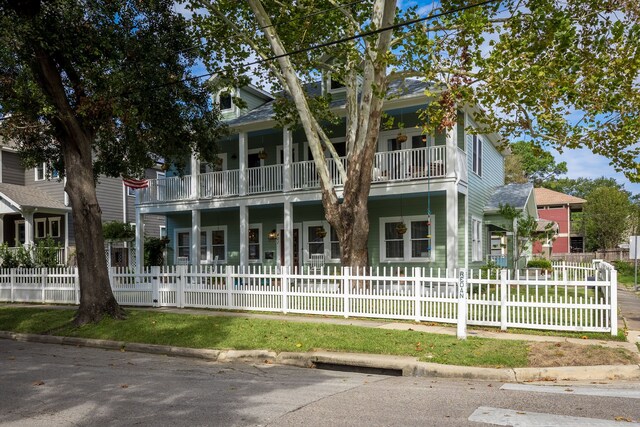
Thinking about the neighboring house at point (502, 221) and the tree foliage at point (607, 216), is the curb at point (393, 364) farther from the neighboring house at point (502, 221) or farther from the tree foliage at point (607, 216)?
the tree foliage at point (607, 216)

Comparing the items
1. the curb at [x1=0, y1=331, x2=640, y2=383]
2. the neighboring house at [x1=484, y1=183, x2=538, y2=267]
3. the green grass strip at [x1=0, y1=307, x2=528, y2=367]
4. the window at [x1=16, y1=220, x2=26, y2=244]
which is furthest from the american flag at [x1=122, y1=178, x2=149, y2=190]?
the neighboring house at [x1=484, y1=183, x2=538, y2=267]

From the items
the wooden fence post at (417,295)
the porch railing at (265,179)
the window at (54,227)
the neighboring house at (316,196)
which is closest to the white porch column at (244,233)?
the neighboring house at (316,196)

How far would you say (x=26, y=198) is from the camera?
2609cm

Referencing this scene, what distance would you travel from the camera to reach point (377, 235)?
2009 cm

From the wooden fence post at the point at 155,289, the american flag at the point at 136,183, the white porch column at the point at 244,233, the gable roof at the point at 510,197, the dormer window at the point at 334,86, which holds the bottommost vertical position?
the wooden fence post at the point at 155,289

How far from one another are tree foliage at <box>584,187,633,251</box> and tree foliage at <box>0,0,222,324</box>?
136ft

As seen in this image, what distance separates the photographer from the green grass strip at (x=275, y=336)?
8.47 meters

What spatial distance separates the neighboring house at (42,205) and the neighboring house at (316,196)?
225 inches

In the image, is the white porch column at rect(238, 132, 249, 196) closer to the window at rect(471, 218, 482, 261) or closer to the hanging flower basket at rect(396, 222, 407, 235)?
the hanging flower basket at rect(396, 222, 407, 235)

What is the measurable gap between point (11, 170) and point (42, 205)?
3.87 m

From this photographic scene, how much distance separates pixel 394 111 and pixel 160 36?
27.9 feet

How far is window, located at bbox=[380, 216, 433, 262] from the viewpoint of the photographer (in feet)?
62.8

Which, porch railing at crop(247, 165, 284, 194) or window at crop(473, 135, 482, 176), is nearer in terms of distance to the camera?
porch railing at crop(247, 165, 284, 194)

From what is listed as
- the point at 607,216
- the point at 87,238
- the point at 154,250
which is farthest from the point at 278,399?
the point at 607,216
